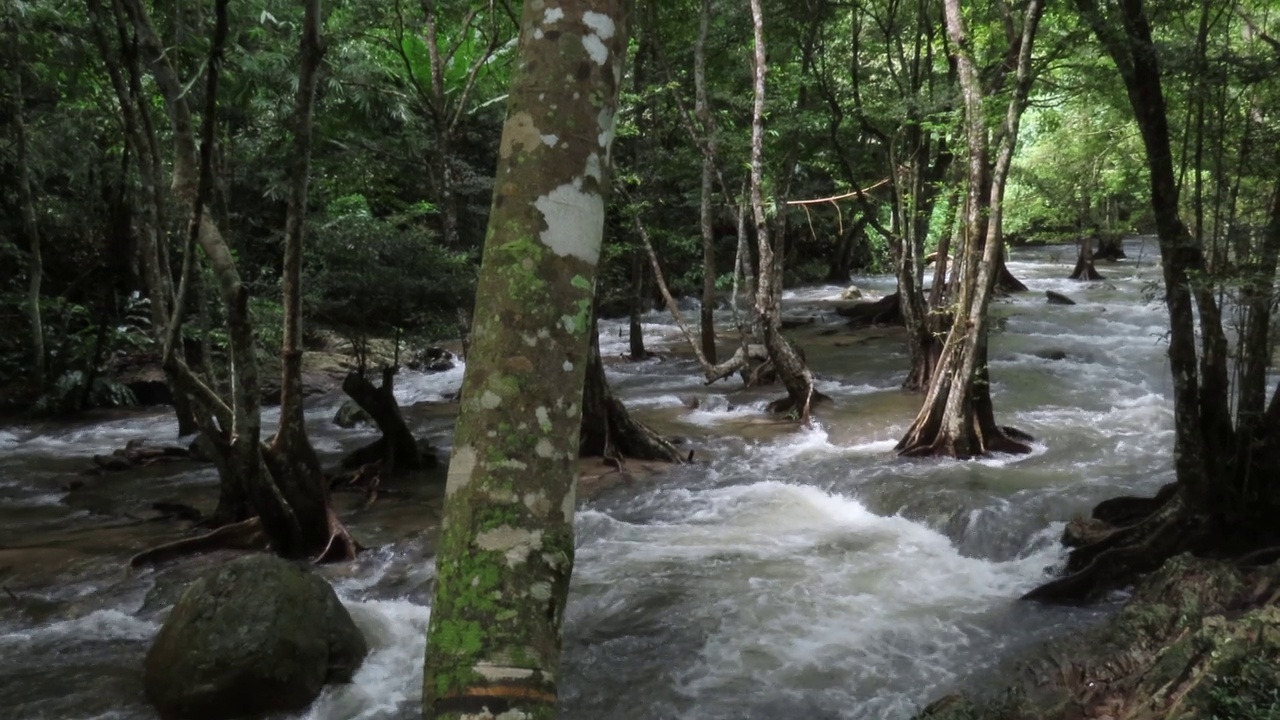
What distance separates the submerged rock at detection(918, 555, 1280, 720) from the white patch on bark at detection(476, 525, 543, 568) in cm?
340

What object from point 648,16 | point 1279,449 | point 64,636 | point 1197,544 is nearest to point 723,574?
point 1197,544

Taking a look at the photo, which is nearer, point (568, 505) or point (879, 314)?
point (568, 505)

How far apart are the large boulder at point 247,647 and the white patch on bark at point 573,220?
4.32 meters

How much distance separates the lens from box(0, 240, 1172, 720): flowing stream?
5.83 m

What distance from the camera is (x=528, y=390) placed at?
2154mm

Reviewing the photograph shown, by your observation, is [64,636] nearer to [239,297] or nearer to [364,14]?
[239,297]

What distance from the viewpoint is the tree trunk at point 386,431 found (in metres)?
10.9

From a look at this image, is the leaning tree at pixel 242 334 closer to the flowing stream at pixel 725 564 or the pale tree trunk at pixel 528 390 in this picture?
the flowing stream at pixel 725 564

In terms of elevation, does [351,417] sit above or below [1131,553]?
below

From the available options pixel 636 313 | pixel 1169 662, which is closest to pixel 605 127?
pixel 1169 662

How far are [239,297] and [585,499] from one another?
4333mm

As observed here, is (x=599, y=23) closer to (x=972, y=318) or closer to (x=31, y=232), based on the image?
(x=972, y=318)

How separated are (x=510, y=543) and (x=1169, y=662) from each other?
4.04 m

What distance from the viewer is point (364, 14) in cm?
1223
